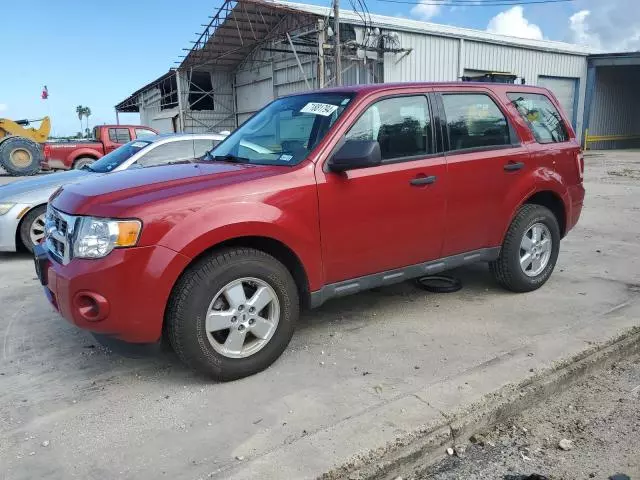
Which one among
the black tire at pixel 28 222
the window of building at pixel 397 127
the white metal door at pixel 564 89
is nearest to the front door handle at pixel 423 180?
the window of building at pixel 397 127

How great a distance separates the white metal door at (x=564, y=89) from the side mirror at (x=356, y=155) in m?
25.9

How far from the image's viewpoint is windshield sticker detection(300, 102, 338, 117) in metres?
3.65

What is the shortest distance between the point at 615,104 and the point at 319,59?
21.2 m

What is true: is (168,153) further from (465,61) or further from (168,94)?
(168,94)

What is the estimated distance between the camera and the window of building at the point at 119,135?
1709 centimetres

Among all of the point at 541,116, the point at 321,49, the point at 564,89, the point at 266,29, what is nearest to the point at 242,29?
the point at 266,29

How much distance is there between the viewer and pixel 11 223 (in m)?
6.23

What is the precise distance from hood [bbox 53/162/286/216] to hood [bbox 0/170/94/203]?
3.32 m

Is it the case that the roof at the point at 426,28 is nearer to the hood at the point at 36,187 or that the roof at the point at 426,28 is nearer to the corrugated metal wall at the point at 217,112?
the corrugated metal wall at the point at 217,112

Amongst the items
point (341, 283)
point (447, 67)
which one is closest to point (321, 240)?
point (341, 283)

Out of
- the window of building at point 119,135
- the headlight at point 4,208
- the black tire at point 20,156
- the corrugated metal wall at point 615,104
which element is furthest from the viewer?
the corrugated metal wall at point 615,104

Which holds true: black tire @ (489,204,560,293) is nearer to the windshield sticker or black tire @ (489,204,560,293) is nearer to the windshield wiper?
the windshield sticker

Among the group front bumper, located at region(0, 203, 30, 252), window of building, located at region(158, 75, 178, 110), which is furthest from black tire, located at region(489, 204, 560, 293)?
window of building, located at region(158, 75, 178, 110)

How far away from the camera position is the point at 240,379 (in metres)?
3.20
